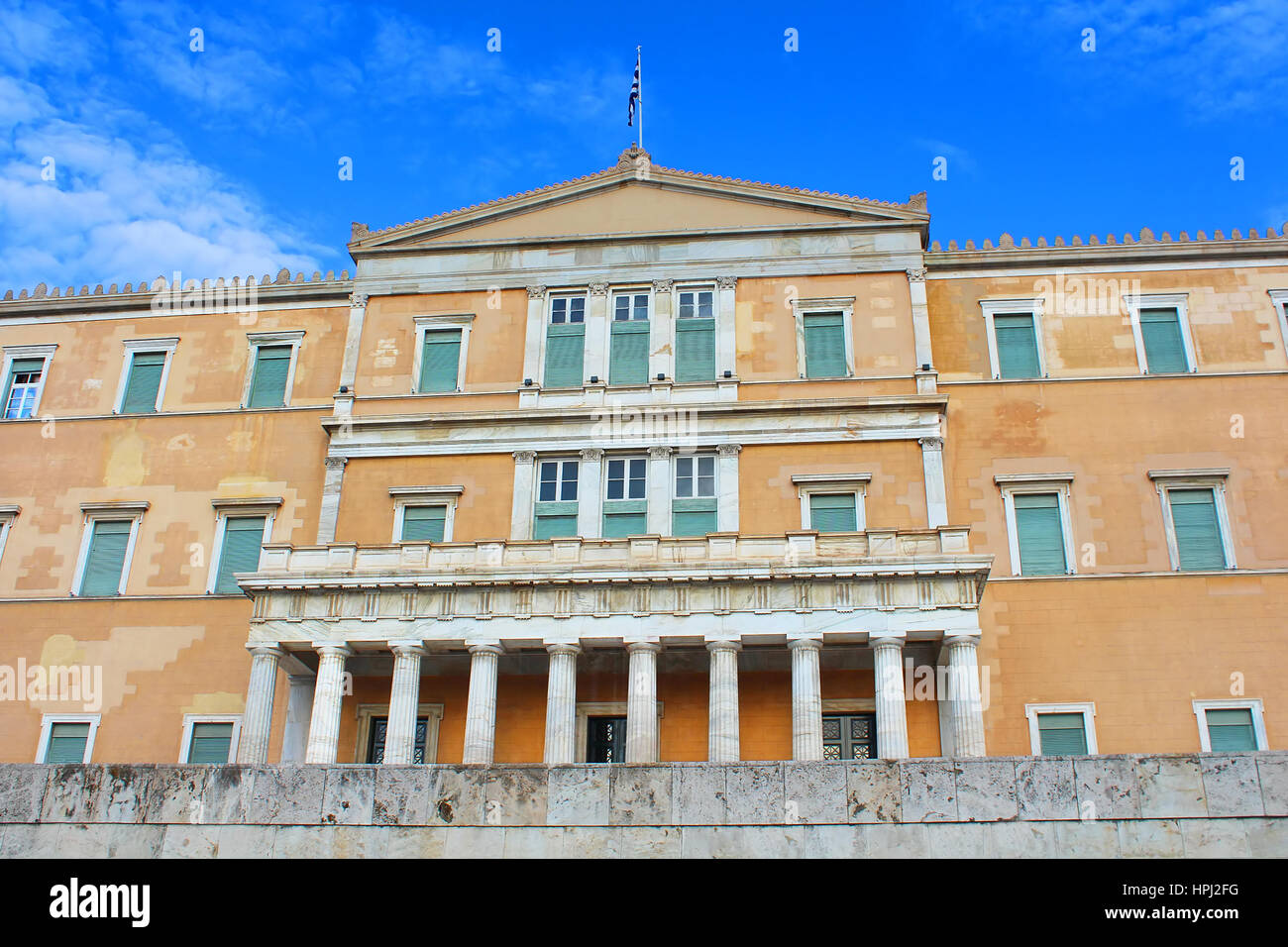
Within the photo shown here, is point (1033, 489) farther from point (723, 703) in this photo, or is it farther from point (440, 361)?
point (440, 361)

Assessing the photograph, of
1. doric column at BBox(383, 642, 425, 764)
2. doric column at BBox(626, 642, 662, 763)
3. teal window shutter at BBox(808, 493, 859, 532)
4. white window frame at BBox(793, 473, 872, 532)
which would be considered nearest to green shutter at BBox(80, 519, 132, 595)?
doric column at BBox(383, 642, 425, 764)

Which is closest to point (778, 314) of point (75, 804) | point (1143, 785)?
point (1143, 785)

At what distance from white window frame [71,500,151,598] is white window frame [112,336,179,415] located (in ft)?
9.82

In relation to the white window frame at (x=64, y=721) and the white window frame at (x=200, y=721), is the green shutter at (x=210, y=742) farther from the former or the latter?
the white window frame at (x=64, y=721)

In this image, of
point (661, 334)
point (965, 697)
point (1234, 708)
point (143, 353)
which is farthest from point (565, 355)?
point (1234, 708)

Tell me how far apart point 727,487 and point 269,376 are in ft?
43.5

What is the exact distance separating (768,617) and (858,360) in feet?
28.4

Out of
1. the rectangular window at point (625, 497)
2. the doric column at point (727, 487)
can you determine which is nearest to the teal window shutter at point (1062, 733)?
the doric column at point (727, 487)

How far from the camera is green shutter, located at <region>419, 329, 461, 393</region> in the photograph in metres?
33.0

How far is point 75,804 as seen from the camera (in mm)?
16328

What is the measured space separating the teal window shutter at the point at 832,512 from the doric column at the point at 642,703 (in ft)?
19.3

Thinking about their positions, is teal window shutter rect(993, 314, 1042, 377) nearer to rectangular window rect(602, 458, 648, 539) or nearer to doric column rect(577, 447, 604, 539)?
rectangular window rect(602, 458, 648, 539)

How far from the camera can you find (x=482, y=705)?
25.8 metres
